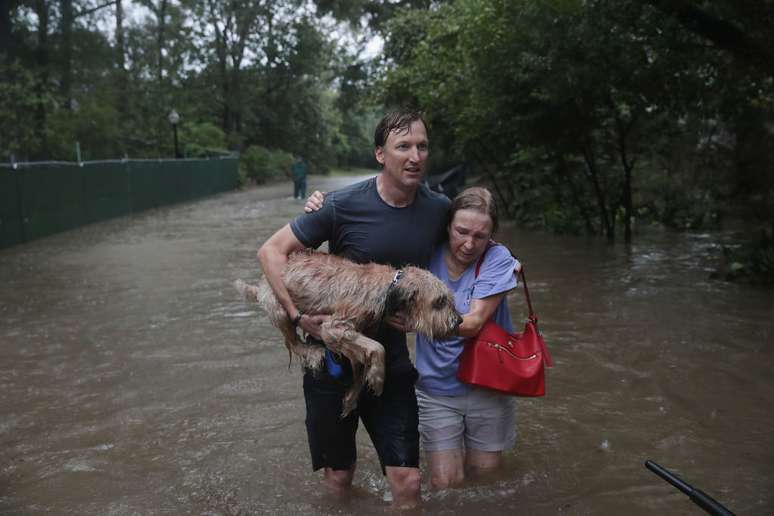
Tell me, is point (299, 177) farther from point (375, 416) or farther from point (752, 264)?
point (375, 416)

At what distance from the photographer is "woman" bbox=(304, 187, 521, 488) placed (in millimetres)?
3617

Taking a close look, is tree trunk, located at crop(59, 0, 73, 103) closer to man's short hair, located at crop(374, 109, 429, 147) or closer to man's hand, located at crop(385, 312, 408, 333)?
man's short hair, located at crop(374, 109, 429, 147)

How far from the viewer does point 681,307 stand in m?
8.82

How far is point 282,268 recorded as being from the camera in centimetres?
341

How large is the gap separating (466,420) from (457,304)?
0.65 metres

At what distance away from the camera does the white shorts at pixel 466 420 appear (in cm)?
387

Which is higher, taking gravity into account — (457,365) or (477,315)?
(477,315)

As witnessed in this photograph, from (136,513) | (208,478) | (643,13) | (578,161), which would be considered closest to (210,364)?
(208,478)

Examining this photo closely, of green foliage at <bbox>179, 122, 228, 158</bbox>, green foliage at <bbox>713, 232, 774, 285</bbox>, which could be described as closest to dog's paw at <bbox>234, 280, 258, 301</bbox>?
green foliage at <bbox>713, 232, 774, 285</bbox>

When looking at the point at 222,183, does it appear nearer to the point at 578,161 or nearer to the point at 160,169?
the point at 160,169

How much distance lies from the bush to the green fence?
11589mm

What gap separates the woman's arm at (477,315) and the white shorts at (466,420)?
0.44 metres

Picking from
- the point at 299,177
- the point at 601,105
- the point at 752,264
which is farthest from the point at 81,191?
the point at 752,264

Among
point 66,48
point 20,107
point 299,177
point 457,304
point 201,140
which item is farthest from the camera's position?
point 201,140
